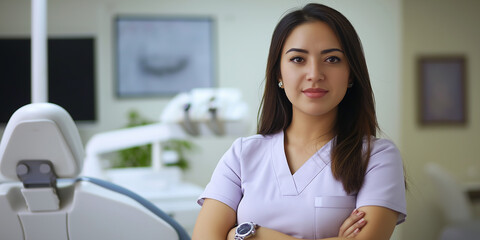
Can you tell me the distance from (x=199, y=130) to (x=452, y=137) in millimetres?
3785

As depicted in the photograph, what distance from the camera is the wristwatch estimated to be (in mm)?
1120

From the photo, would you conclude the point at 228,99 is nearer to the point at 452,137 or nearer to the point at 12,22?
the point at 12,22

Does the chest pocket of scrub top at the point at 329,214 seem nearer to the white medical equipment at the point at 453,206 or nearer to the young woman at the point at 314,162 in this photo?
the young woman at the point at 314,162

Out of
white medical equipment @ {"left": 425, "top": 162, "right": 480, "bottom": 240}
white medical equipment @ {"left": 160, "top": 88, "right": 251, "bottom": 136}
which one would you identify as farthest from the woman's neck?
white medical equipment @ {"left": 425, "top": 162, "right": 480, "bottom": 240}

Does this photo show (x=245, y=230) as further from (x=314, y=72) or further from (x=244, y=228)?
(x=314, y=72)

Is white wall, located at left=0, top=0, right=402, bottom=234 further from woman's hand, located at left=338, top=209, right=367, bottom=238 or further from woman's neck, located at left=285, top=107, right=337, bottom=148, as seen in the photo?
woman's hand, located at left=338, top=209, right=367, bottom=238

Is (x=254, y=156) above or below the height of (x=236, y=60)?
below

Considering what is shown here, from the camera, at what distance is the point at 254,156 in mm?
1278

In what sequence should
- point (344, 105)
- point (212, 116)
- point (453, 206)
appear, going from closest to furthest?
point (344, 105)
point (212, 116)
point (453, 206)

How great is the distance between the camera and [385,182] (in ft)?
3.68

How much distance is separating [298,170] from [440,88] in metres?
4.44

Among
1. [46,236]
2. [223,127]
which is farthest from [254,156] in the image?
[223,127]

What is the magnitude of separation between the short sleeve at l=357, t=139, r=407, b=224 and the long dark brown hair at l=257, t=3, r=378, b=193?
0.06ft

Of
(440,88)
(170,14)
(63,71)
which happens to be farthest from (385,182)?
(440,88)
